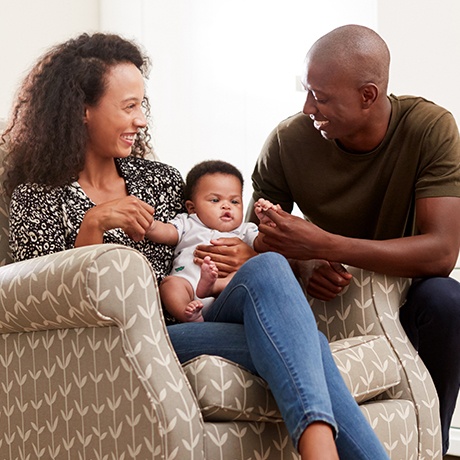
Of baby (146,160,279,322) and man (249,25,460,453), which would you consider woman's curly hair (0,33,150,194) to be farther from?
man (249,25,460,453)

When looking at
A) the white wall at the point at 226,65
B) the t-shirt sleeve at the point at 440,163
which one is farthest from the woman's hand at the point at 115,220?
the white wall at the point at 226,65

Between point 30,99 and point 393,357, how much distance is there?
108 centimetres

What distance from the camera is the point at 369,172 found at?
230cm

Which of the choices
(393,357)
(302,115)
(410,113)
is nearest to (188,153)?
(302,115)

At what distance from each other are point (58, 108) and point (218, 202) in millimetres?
456

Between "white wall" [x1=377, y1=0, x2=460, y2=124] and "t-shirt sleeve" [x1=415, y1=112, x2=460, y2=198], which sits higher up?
"white wall" [x1=377, y1=0, x2=460, y2=124]

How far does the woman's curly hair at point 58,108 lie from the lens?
212 centimetres

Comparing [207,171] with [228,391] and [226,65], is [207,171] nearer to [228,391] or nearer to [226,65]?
[228,391]

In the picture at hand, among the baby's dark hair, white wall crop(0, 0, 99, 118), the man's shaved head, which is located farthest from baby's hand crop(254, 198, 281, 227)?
white wall crop(0, 0, 99, 118)

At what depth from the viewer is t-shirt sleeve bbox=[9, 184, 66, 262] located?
1.97 metres

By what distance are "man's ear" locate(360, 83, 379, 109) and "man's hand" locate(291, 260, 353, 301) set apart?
17.0 inches

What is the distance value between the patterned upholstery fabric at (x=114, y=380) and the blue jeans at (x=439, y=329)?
0.29 metres

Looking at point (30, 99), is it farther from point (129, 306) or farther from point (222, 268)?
point (129, 306)

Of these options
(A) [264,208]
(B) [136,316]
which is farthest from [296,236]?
(B) [136,316]
